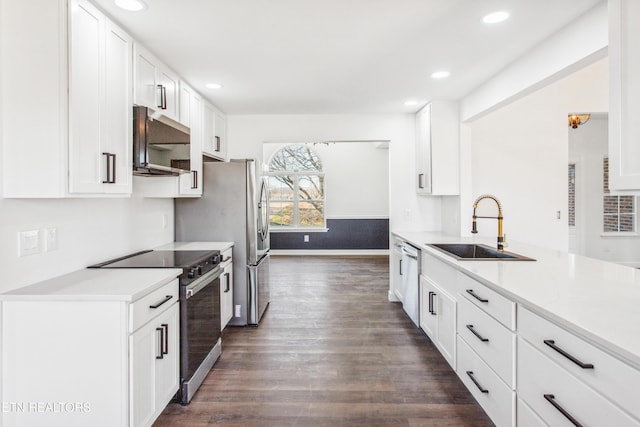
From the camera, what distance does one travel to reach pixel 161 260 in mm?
2506

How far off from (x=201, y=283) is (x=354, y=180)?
21.1 feet

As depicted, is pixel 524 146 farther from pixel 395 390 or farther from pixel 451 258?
pixel 395 390

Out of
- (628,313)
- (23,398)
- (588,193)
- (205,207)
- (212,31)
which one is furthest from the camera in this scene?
(588,193)

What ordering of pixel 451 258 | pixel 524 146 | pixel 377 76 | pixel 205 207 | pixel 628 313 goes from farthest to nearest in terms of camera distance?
pixel 524 146 < pixel 205 207 < pixel 377 76 < pixel 451 258 < pixel 628 313

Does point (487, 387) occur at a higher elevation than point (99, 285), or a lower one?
lower

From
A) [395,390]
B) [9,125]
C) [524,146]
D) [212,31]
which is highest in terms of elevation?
[212,31]

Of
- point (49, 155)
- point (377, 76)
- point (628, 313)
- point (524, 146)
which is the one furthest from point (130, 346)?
point (524, 146)

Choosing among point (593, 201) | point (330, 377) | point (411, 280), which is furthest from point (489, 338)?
point (593, 201)

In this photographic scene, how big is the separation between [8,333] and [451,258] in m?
2.52

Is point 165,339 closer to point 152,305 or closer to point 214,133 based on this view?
point 152,305

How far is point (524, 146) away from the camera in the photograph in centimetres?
397

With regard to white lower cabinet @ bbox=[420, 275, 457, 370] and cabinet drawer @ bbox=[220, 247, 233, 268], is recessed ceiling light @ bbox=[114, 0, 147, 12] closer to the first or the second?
cabinet drawer @ bbox=[220, 247, 233, 268]

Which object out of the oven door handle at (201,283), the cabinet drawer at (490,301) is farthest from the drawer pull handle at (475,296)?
the oven door handle at (201,283)

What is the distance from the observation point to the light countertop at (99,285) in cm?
163
